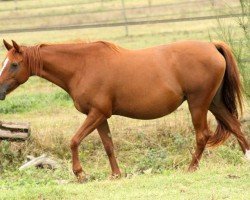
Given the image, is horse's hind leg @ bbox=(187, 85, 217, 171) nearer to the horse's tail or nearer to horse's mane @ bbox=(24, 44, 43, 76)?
the horse's tail

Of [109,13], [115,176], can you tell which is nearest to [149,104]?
[115,176]

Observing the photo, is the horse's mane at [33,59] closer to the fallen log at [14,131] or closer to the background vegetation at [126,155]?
the background vegetation at [126,155]

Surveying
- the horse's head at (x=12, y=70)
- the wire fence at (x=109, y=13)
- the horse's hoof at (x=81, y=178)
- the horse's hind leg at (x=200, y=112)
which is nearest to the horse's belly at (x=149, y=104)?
the horse's hind leg at (x=200, y=112)

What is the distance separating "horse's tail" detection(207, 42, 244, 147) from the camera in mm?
9844

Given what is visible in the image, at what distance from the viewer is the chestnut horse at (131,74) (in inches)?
376

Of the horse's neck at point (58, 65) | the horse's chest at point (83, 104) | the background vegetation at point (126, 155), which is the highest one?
the horse's neck at point (58, 65)

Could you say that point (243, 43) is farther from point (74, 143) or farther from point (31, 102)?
point (31, 102)

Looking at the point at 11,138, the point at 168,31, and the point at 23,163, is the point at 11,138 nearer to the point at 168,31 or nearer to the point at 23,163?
the point at 23,163

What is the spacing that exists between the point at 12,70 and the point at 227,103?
311cm

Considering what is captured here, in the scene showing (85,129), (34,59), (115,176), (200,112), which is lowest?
(115,176)

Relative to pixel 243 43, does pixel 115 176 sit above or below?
below

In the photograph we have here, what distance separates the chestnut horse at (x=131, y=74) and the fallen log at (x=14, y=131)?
7.20 ft

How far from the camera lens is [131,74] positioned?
9.63 metres

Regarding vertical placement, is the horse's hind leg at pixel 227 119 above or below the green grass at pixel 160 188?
→ below
